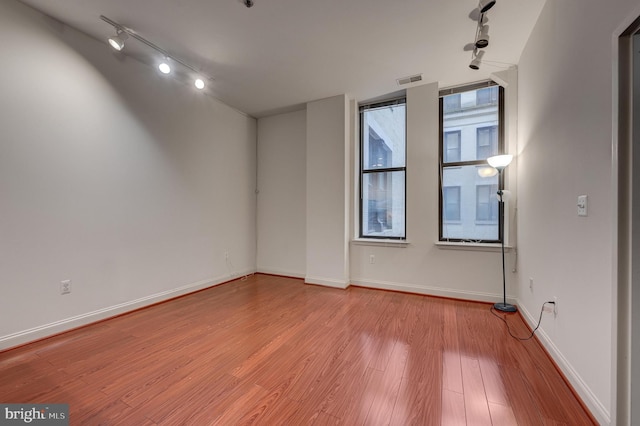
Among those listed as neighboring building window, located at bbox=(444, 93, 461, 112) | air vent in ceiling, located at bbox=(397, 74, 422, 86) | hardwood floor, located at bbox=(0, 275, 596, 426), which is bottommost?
hardwood floor, located at bbox=(0, 275, 596, 426)

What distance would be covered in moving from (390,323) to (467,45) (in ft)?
9.65

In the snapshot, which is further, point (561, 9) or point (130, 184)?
point (130, 184)

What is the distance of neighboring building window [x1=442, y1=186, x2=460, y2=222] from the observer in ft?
11.0

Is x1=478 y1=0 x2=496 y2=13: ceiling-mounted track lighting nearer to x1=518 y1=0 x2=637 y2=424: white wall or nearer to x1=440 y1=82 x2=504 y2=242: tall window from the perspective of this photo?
x1=518 y1=0 x2=637 y2=424: white wall

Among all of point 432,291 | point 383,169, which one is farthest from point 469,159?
point 432,291

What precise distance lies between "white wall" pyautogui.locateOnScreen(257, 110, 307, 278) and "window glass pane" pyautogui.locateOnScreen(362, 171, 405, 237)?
1041mm

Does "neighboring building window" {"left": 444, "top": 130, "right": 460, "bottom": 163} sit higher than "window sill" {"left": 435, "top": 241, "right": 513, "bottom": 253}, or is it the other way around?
"neighboring building window" {"left": 444, "top": 130, "right": 460, "bottom": 163}

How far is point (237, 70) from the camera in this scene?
10.1 ft

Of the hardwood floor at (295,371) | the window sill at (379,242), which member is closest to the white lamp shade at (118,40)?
the hardwood floor at (295,371)

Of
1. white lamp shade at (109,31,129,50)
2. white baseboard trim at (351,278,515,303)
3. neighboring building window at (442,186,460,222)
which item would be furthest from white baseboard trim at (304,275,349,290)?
white lamp shade at (109,31,129,50)

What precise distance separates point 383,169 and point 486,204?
1420mm

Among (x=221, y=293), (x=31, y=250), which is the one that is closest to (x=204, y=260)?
(x=221, y=293)

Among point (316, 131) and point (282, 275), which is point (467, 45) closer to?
point (316, 131)

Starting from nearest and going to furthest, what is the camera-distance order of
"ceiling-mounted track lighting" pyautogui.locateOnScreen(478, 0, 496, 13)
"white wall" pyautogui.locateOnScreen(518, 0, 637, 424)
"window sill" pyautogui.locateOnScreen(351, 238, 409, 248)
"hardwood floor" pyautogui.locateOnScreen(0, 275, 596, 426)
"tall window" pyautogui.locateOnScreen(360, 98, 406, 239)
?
"white wall" pyautogui.locateOnScreen(518, 0, 637, 424) < "hardwood floor" pyautogui.locateOnScreen(0, 275, 596, 426) < "ceiling-mounted track lighting" pyautogui.locateOnScreen(478, 0, 496, 13) < "window sill" pyautogui.locateOnScreen(351, 238, 409, 248) < "tall window" pyautogui.locateOnScreen(360, 98, 406, 239)
